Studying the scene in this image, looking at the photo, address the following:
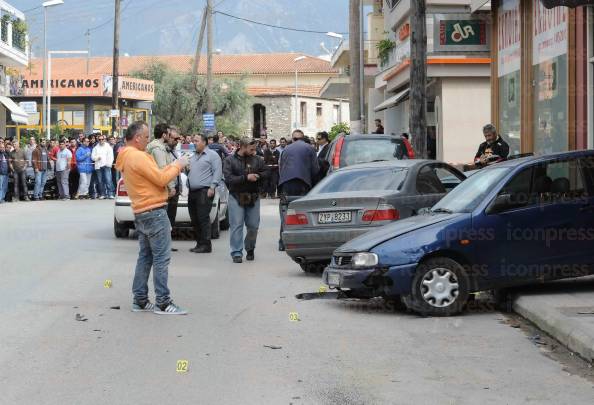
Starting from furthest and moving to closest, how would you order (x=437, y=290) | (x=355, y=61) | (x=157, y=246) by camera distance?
(x=355, y=61), (x=157, y=246), (x=437, y=290)

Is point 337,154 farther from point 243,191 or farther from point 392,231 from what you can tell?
point 392,231

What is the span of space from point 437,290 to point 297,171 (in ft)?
21.0

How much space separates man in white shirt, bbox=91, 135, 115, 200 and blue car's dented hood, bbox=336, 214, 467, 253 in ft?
75.3

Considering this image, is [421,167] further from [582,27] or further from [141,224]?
[582,27]

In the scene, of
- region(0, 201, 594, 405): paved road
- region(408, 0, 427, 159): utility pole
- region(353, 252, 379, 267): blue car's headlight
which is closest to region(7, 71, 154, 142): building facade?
region(408, 0, 427, 159): utility pole

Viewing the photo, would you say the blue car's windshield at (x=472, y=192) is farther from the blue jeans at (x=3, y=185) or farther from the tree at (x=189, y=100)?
the tree at (x=189, y=100)

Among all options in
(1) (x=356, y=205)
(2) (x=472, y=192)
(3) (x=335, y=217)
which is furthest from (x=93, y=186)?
(2) (x=472, y=192)

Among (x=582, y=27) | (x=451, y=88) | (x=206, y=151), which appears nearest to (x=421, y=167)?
(x=206, y=151)

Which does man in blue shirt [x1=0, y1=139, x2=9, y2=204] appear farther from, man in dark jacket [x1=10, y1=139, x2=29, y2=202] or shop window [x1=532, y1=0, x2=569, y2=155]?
shop window [x1=532, y1=0, x2=569, y2=155]

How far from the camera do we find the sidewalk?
27.5ft

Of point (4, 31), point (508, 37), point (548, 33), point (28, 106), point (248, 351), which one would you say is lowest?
point (248, 351)

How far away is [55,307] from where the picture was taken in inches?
424

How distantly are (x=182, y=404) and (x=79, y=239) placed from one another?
12.5 metres

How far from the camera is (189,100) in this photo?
242 ft
